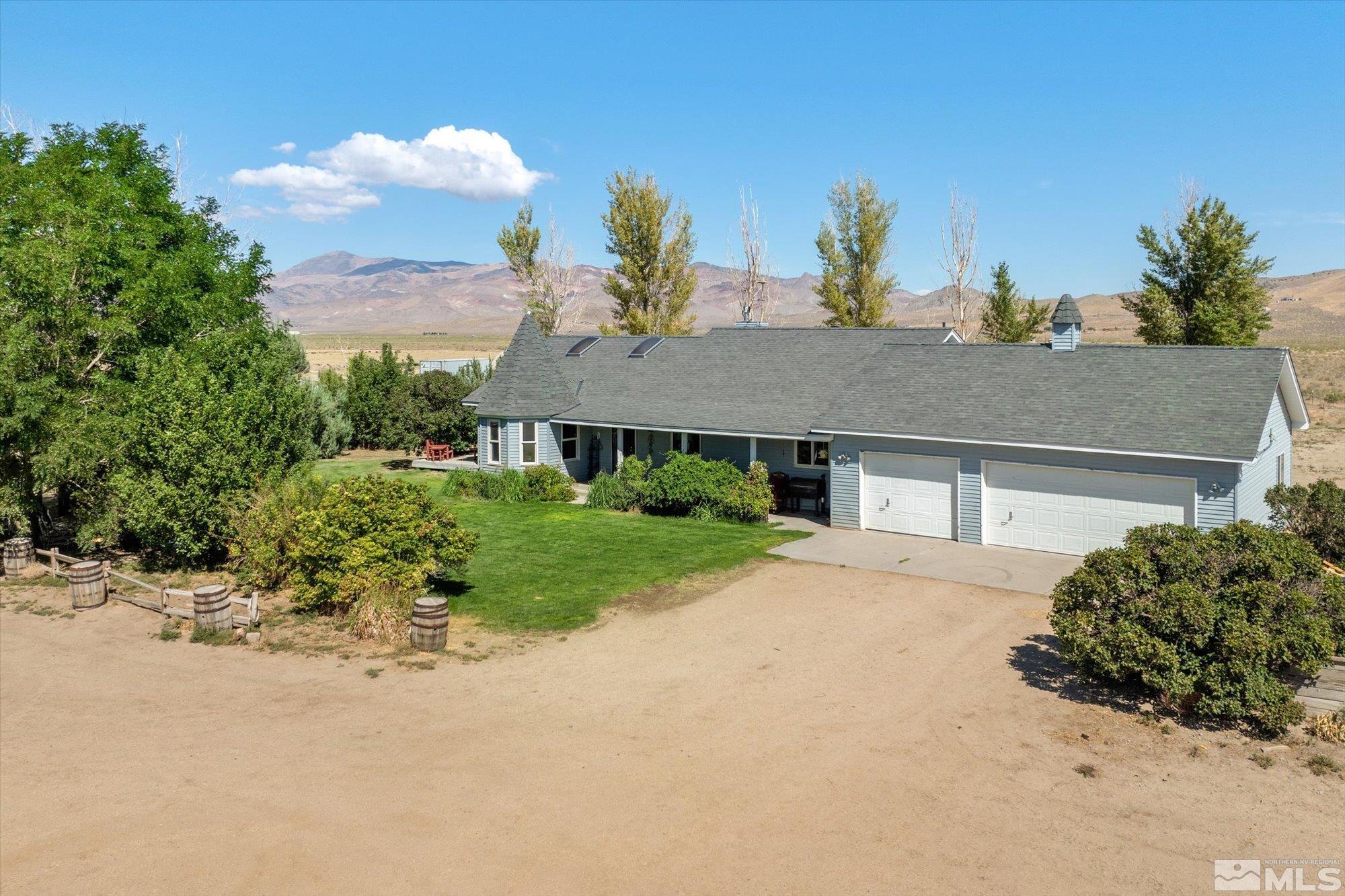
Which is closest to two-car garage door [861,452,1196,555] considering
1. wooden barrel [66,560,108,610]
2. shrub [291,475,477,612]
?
shrub [291,475,477,612]

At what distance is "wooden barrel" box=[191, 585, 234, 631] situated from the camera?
14.7 metres

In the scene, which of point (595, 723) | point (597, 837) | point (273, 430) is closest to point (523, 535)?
point (273, 430)

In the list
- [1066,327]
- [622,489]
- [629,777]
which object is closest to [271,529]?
[622,489]

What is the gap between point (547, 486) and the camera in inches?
1069

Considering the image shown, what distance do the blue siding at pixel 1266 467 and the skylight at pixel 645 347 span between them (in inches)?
744

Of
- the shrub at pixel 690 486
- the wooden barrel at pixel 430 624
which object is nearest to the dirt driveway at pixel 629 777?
the wooden barrel at pixel 430 624

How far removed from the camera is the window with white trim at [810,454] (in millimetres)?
25078

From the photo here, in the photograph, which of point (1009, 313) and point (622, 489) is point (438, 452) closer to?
point (622, 489)


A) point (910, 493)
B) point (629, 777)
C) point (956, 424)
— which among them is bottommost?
point (629, 777)

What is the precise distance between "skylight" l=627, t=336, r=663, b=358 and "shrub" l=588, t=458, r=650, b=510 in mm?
6507

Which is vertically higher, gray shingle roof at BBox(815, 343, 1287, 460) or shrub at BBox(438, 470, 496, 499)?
gray shingle roof at BBox(815, 343, 1287, 460)

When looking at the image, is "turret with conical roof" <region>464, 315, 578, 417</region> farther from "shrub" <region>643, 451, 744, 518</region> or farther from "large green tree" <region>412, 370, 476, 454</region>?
"shrub" <region>643, 451, 744, 518</region>

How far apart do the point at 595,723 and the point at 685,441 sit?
17.2 meters

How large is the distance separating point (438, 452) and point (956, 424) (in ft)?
69.4
